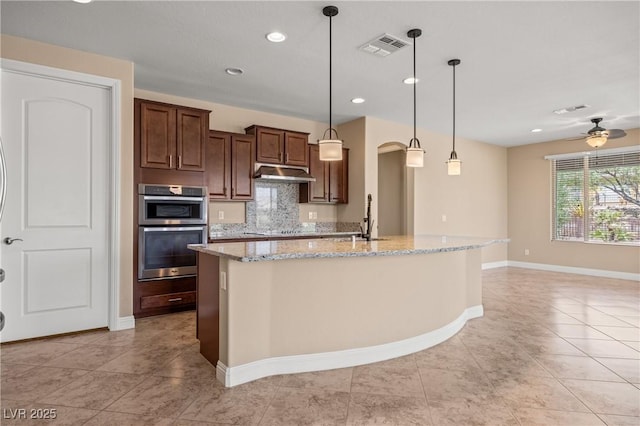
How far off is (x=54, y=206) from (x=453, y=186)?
652 cm

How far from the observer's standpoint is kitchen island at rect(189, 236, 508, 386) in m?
2.57

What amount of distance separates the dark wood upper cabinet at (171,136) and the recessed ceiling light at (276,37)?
1556 mm

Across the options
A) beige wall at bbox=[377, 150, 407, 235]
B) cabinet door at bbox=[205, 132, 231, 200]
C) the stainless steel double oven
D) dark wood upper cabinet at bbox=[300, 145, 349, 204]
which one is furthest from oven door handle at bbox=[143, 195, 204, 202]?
beige wall at bbox=[377, 150, 407, 235]

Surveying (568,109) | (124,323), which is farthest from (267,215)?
(568,109)

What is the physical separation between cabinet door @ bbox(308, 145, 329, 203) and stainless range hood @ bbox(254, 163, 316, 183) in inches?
5.8

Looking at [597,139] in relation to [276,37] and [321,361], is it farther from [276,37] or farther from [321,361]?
[321,361]

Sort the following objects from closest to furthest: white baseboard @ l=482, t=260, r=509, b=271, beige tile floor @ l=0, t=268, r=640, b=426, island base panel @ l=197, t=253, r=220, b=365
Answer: beige tile floor @ l=0, t=268, r=640, b=426 → island base panel @ l=197, t=253, r=220, b=365 → white baseboard @ l=482, t=260, r=509, b=271

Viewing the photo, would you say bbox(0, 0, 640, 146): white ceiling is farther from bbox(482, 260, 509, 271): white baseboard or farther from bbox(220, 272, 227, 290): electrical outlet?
bbox(482, 260, 509, 271): white baseboard

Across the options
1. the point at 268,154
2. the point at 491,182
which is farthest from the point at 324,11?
the point at 491,182

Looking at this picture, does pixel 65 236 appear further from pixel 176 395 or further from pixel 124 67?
pixel 176 395

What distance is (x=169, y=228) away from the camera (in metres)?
4.25

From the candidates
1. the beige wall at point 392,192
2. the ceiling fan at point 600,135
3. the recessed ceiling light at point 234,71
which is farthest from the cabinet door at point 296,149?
the ceiling fan at point 600,135

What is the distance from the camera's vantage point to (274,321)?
107 inches

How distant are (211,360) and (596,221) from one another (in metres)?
7.63
